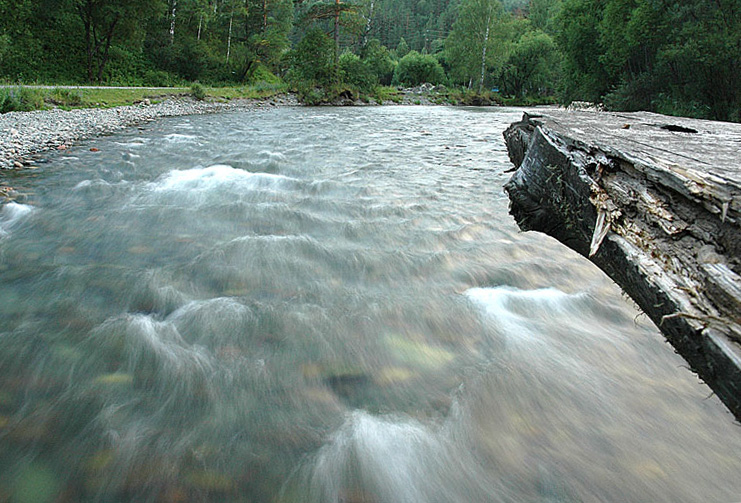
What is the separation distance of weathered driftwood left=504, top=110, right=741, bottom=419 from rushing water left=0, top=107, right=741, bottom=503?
37cm

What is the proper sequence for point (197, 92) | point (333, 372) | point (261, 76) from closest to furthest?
point (333, 372) < point (197, 92) < point (261, 76)

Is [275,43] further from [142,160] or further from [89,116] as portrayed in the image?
[142,160]

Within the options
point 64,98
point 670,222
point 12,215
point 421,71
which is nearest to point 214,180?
point 12,215

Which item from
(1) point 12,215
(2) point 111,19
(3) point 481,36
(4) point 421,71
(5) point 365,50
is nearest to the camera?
(1) point 12,215

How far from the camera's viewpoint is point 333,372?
2.23m

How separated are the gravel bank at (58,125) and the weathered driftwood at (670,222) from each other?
321 inches

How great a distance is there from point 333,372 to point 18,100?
15.5m

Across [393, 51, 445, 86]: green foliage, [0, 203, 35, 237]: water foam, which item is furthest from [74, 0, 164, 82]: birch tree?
[393, 51, 445, 86]: green foliage

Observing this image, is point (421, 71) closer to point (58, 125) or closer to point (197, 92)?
point (197, 92)

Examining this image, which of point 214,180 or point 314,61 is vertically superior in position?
point 314,61

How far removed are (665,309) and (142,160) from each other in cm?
837

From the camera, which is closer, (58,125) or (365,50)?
(58,125)

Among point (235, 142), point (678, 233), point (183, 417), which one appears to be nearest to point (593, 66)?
point (235, 142)

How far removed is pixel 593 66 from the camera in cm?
1884
